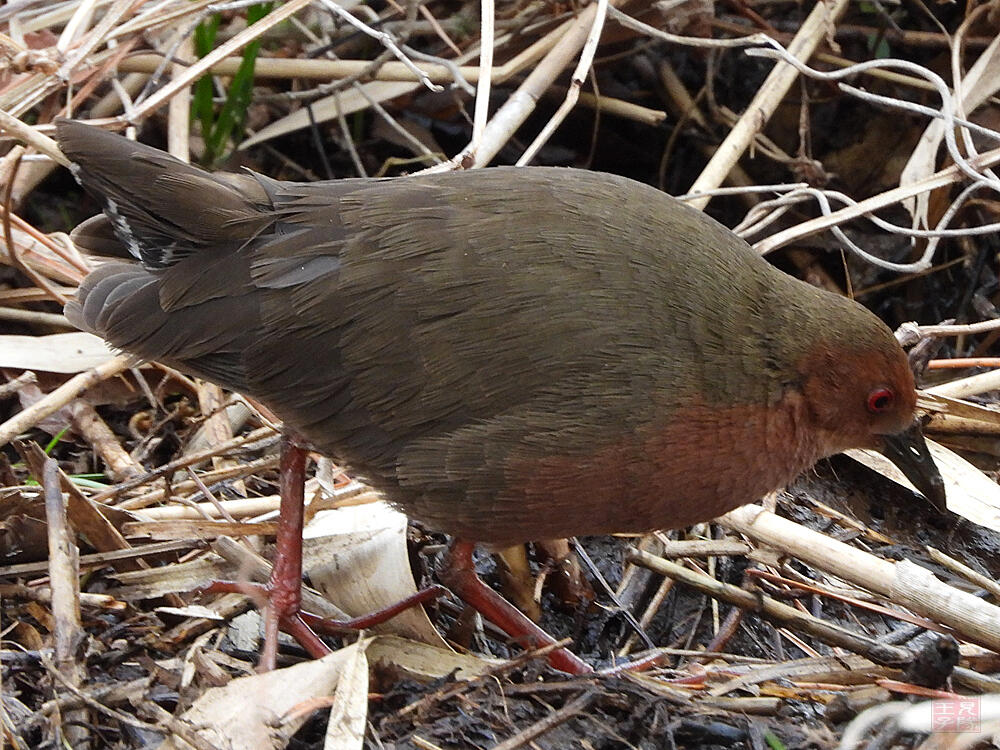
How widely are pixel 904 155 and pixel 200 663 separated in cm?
332

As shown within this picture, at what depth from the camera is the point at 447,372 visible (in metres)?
2.73

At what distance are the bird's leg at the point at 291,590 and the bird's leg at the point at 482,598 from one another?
0.06 meters

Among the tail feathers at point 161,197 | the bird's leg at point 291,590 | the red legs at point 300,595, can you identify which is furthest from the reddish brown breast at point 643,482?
the tail feathers at point 161,197

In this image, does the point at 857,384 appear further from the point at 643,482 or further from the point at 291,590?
the point at 291,590

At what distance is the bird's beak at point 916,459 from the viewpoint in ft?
10.1

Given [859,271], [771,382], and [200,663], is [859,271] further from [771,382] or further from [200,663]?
[200,663]

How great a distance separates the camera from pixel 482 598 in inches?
120

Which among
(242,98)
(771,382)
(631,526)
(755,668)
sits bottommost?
(755,668)

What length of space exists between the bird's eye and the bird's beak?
12cm

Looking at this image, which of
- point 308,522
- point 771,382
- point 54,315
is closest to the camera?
point 771,382

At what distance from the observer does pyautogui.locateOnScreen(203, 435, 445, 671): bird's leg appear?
2893 millimetres

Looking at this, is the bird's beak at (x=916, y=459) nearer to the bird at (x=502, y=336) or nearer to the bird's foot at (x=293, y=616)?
the bird at (x=502, y=336)

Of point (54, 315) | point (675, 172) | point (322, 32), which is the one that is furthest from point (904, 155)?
point (54, 315)

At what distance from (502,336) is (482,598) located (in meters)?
0.71
